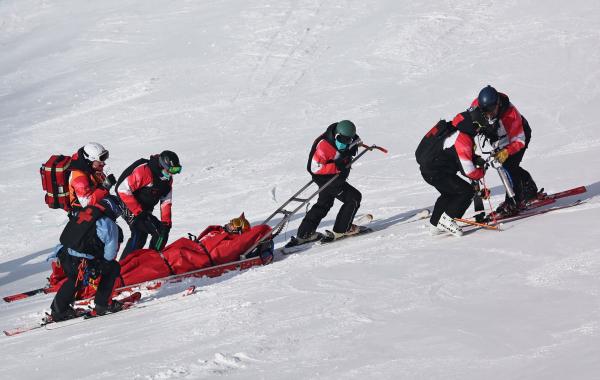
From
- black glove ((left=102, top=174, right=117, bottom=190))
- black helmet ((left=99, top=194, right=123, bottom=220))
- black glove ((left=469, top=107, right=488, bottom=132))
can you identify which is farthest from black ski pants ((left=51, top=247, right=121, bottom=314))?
black glove ((left=469, top=107, right=488, bottom=132))

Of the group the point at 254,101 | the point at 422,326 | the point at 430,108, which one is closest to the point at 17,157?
the point at 254,101

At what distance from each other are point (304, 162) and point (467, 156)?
677 centimetres

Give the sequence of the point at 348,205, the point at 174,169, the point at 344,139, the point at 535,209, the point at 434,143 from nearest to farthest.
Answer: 1. the point at 434,143
2. the point at 535,209
3. the point at 174,169
4. the point at 344,139
5. the point at 348,205

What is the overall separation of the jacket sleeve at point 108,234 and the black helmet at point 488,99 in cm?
387

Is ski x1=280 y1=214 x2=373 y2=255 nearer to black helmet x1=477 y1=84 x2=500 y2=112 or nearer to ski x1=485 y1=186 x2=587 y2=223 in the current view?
ski x1=485 y1=186 x2=587 y2=223

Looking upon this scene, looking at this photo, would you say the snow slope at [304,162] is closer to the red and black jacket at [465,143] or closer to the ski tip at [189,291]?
the ski tip at [189,291]

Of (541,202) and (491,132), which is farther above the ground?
(491,132)

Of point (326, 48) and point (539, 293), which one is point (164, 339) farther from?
point (326, 48)

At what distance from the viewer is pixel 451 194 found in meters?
9.21

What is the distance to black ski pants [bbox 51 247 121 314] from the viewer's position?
8.20 m

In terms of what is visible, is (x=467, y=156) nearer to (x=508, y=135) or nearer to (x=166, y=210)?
(x=508, y=135)

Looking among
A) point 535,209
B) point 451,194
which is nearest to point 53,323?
point 451,194

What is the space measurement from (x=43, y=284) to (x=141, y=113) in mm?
8453

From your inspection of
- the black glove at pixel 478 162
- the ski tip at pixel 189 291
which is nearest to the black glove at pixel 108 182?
the ski tip at pixel 189 291
